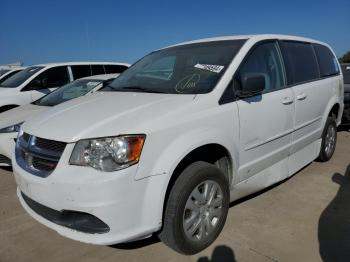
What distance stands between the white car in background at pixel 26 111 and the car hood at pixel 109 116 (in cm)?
114

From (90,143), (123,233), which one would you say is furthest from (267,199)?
(90,143)

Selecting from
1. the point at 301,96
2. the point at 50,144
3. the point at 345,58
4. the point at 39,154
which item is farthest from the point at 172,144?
the point at 345,58

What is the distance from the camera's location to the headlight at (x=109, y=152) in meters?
2.38

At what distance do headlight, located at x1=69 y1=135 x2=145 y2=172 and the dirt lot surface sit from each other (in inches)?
36.7

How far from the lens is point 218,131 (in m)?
2.89

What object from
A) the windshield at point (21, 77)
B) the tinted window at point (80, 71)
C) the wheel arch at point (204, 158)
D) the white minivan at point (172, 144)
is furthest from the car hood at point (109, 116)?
the tinted window at point (80, 71)

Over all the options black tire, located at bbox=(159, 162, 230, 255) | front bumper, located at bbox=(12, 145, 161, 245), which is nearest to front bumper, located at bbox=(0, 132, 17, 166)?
front bumper, located at bbox=(12, 145, 161, 245)

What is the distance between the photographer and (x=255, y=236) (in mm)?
3121

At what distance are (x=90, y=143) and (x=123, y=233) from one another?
66 cm

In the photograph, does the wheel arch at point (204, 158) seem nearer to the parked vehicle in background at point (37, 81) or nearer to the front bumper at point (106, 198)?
the front bumper at point (106, 198)

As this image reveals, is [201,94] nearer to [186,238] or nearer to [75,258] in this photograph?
[186,238]

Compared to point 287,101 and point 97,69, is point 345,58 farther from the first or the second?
point 287,101

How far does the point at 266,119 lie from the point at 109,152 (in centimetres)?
167

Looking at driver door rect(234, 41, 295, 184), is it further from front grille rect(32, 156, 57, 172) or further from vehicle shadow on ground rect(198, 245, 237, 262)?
front grille rect(32, 156, 57, 172)
